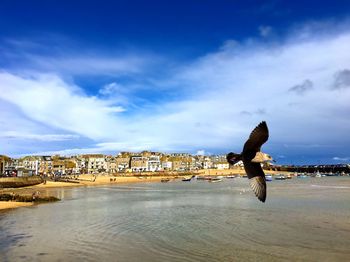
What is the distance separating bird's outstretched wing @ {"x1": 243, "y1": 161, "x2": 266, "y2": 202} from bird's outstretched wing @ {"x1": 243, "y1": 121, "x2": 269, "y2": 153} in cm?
Result: 28

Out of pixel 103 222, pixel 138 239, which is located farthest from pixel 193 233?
pixel 103 222

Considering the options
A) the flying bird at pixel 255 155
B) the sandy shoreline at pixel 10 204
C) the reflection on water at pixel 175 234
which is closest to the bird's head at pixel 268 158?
the flying bird at pixel 255 155

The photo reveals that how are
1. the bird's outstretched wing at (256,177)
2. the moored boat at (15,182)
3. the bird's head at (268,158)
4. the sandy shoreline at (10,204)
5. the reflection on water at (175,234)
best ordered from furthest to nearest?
the moored boat at (15,182)
the sandy shoreline at (10,204)
the reflection on water at (175,234)
the bird's outstretched wing at (256,177)
the bird's head at (268,158)

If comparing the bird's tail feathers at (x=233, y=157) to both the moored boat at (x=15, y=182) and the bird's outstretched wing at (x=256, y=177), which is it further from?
the moored boat at (x=15, y=182)

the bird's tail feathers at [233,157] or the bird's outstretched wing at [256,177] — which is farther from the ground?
the bird's tail feathers at [233,157]

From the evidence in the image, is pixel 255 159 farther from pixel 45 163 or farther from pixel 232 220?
pixel 45 163

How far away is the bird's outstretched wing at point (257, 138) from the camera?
522 cm

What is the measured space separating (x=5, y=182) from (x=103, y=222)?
178 feet

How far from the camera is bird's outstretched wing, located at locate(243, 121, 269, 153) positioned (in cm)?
522

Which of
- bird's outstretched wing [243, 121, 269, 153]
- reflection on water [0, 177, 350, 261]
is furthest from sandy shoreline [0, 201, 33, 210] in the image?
bird's outstretched wing [243, 121, 269, 153]

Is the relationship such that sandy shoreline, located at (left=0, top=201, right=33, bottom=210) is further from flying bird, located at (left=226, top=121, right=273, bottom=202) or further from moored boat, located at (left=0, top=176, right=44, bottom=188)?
flying bird, located at (left=226, top=121, right=273, bottom=202)

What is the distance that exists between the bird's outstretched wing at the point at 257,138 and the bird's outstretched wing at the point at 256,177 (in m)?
0.28

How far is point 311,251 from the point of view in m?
24.5

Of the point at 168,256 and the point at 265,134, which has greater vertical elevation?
the point at 265,134
